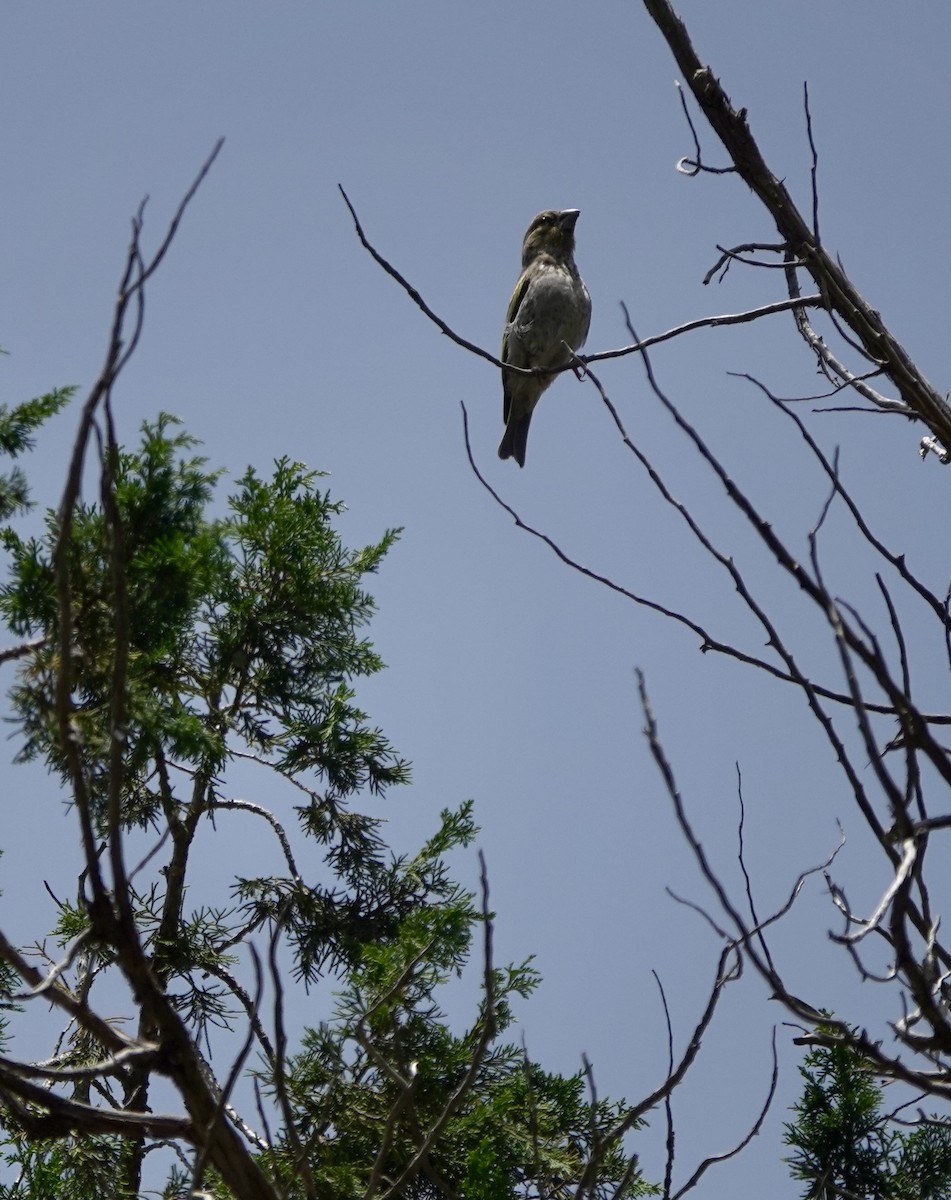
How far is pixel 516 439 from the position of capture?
7.12 meters

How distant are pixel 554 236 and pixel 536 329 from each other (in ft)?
2.48

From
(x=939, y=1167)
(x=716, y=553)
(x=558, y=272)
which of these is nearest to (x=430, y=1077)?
(x=939, y=1167)

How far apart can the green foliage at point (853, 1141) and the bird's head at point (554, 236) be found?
5214mm

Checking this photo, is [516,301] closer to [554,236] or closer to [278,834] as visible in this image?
[554,236]

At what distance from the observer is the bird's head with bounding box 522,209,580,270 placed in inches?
295

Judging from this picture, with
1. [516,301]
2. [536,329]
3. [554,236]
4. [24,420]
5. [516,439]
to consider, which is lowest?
[24,420]

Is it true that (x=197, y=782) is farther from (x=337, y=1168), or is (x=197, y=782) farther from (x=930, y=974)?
(x=930, y=974)

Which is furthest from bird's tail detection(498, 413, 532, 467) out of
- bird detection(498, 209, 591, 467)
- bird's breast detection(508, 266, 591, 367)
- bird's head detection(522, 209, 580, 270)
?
bird's head detection(522, 209, 580, 270)

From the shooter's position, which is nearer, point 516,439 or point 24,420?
point 24,420

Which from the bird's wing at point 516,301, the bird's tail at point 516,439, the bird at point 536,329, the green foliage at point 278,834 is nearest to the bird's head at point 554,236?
the bird at point 536,329

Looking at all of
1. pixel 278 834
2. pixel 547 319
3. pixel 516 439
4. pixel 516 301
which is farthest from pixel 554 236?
pixel 278 834

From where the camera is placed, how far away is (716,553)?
2002 mm

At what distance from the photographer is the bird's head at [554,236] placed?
749 cm

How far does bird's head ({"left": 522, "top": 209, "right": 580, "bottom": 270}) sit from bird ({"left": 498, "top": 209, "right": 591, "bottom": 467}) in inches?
2.6
